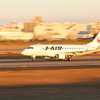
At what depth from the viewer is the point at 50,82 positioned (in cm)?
2477

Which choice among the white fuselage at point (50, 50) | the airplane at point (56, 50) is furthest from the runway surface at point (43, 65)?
the white fuselage at point (50, 50)

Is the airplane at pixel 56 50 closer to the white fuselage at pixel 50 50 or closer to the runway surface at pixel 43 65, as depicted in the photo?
the white fuselage at pixel 50 50

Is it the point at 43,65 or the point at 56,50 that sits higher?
the point at 56,50

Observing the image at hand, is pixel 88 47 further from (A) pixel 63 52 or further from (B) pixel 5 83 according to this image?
(B) pixel 5 83

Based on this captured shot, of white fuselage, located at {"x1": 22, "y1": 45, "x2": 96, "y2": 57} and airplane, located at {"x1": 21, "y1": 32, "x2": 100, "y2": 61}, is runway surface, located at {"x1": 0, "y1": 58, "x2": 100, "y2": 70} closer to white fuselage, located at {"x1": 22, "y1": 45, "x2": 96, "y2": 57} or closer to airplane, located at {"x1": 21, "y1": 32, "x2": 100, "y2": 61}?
airplane, located at {"x1": 21, "y1": 32, "x2": 100, "y2": 61}

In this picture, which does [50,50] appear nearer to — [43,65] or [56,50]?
[56,50]

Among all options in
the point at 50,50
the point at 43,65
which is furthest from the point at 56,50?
the point at 43,65

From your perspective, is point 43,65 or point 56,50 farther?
point 56,50

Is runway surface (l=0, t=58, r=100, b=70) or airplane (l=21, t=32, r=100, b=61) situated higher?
airplane (l=21, t=32, r=100, b=61)

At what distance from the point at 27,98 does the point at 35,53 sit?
31.8 meters

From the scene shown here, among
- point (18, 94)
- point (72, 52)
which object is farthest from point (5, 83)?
point (72, 52)

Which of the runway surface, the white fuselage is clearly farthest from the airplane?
the runway surface

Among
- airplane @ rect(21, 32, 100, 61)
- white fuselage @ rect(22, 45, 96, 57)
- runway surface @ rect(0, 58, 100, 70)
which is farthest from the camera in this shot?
airplane @ rect(21, 32, 100, 61)

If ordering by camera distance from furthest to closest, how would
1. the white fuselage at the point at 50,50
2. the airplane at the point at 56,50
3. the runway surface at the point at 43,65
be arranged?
the airplane at the point at 56,50 < the white fuselage at the point at 50,50 < the runway surface at the point at 43,65
